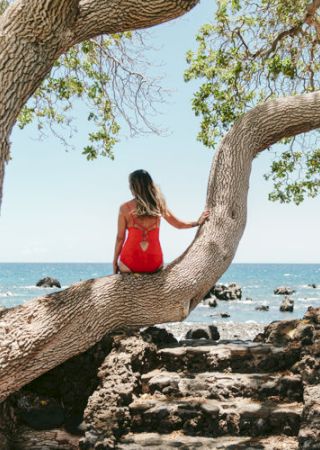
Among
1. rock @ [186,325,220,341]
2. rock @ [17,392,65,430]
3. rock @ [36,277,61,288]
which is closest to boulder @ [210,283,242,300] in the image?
rock @ [36,277,61,288]

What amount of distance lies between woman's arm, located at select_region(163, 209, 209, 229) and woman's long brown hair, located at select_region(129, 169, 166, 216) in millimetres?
264

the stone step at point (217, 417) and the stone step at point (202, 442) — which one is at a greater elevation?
the stone step at point (217, 417)

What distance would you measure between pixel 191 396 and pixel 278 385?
1.07m

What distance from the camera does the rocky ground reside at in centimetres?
670

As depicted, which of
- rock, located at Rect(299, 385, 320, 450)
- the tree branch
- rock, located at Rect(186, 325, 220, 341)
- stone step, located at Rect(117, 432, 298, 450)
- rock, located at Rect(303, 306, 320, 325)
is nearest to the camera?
rock, located at Rect(299, 385, 320, 450)

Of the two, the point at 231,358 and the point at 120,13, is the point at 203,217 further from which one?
the point at 120,13

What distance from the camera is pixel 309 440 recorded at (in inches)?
244

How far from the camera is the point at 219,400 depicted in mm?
7281

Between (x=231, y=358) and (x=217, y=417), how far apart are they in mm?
1120

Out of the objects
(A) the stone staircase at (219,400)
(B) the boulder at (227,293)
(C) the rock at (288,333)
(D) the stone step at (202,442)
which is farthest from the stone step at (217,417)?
(B) the boulder at (227,293)

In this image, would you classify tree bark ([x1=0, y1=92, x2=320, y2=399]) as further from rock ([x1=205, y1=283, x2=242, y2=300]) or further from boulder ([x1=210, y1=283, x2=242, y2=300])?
boulder ([x1=210, y1=283, x2=242, y2=300])

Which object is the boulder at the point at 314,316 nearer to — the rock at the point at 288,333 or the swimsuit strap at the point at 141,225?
the rock at the point at 288,333

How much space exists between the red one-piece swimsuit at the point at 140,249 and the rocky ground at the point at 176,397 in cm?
94

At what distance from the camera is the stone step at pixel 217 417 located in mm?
6730
